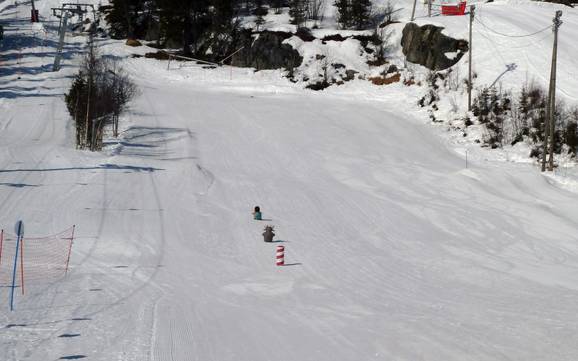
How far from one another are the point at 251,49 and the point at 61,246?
51535mm

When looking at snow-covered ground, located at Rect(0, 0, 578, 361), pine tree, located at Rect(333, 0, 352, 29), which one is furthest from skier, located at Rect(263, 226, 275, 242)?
pine tree, located at Rect(333, 0, 352, 29)

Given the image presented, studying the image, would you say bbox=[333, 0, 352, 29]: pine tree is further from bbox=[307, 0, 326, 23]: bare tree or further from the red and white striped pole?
the red and white striped pole

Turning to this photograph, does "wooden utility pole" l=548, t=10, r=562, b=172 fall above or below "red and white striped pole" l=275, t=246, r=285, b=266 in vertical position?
above

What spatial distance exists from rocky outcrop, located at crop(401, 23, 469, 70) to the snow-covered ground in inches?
189

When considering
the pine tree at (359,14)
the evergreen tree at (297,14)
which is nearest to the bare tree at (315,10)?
the evergreen tree at (297,14)

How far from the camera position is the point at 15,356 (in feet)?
33.1

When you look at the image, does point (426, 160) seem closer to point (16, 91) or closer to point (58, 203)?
point (58, 203)

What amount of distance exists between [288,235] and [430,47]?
42103 millimetres

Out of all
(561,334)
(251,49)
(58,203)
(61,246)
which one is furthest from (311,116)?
(561,334)

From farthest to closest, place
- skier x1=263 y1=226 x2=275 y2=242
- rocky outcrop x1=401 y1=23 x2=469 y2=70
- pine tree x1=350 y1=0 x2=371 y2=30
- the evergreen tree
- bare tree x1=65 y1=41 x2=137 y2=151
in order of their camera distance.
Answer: the evergreen tree
pine tree x1=350 y1=0 x2=371 y2=30
rocky outcrop x1=401 y1=23 x2=469 y2=70
bare tree x1=65 y1=41 x2=137 y2=151
skier x1=263 y1=226 x2=275 y2=242

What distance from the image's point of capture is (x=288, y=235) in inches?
903

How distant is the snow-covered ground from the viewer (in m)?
11.9

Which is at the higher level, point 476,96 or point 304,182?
point 476,96

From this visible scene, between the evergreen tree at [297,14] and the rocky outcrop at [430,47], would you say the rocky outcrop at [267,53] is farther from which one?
the rocky outcrop at [430,47]
